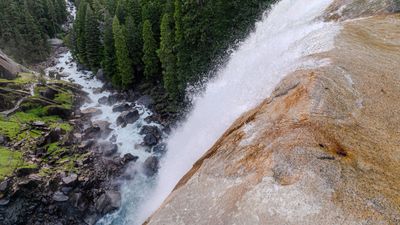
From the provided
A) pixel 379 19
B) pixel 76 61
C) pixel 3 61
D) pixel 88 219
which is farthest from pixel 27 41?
pixel 379 19

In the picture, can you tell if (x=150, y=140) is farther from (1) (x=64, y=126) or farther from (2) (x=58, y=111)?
(2) (x=58, y=111)

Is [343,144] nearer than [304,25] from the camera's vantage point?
Yes

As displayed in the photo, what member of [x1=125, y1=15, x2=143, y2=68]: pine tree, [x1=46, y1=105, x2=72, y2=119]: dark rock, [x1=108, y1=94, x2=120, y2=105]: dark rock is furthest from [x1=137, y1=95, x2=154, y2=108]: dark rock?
[x1=46, y1=105, x2=72, y2=119]: dark rock

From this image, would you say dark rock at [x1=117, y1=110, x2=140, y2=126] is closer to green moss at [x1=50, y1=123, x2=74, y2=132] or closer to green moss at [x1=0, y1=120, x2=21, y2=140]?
green moss at [x1=50, y1=123, x2=74, y2=132]

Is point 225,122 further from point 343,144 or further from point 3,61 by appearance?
point 3,61

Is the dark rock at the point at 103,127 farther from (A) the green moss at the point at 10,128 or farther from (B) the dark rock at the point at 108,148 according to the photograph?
(A) the green moss at the point at 10,128

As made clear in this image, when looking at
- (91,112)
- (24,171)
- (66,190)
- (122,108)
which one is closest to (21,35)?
(91,112)

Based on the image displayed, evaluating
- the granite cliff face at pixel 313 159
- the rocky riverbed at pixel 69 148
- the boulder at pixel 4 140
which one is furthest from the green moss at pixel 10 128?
the granite cliff face at pixel 313 159
